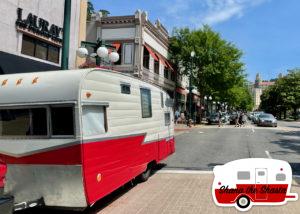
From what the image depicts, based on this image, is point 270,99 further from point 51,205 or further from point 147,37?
point 51,205

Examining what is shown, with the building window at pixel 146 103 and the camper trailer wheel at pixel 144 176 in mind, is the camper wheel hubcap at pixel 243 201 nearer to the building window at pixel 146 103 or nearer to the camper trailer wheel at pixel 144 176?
the building window at pixel 146 103

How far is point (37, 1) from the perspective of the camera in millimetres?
19234

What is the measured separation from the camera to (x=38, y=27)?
19406mm

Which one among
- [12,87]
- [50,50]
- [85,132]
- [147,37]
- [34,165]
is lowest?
[34,165]

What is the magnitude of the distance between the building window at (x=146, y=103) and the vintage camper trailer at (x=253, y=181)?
3.45m

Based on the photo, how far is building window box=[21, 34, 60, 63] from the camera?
742 inches

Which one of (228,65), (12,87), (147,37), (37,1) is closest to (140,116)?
(12,87)

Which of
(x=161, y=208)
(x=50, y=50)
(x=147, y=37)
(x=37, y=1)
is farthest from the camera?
(x=147, y=37)

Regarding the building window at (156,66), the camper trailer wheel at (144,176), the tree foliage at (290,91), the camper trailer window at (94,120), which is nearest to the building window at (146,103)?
the camper trailer wheel at (144,176)

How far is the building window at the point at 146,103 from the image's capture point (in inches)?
388

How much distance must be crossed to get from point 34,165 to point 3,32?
11.9 m

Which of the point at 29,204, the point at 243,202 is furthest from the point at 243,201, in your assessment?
the point at 29,204

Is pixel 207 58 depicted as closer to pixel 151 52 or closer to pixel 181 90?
pixel 181 90

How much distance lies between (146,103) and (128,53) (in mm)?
27598
